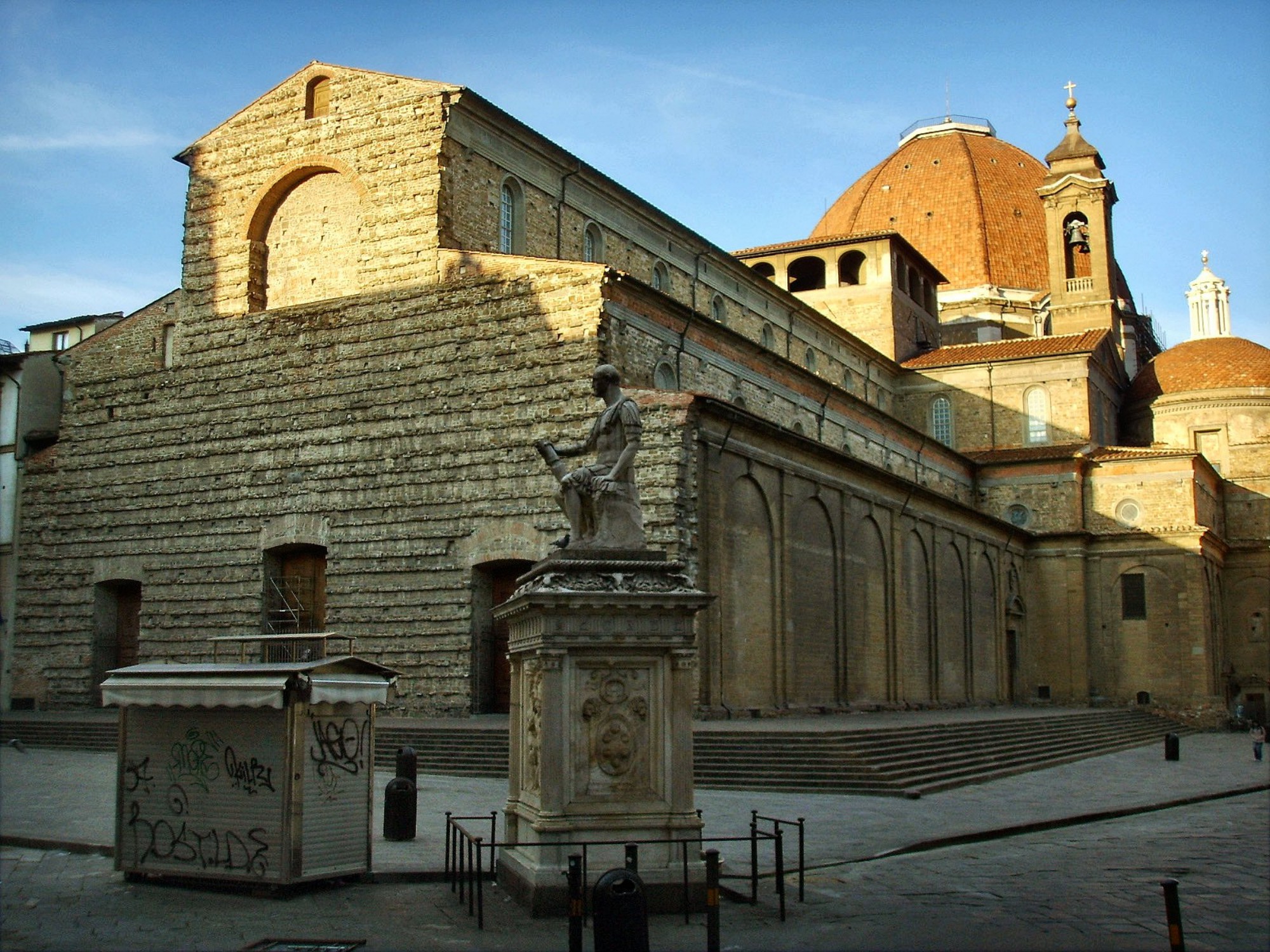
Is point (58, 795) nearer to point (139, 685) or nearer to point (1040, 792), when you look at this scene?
point (139, 685)

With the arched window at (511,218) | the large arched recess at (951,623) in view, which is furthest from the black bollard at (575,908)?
the large arched recess at (951,623)

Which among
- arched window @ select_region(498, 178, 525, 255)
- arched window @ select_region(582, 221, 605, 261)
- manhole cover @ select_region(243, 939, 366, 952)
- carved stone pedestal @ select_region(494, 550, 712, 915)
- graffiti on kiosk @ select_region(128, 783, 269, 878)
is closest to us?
manhole cover @ select_region(243, 939, 366, 952)

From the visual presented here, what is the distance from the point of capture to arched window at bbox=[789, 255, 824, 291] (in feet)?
176

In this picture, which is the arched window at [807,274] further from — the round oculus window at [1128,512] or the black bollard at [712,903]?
the black bollard at [712,903]

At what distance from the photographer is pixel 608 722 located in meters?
10.6

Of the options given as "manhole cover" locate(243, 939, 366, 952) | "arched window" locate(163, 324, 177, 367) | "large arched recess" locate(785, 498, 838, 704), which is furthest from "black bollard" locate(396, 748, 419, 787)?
"arched window" locate(163, 324, 177, 367)

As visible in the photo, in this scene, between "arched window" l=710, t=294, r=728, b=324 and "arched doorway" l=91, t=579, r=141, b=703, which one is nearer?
"arched doorway" l=91, t=579, r=141, b=703

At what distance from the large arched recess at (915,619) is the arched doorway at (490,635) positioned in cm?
1313

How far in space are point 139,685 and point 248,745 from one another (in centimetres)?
114

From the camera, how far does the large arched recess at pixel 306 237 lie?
30.5 meters

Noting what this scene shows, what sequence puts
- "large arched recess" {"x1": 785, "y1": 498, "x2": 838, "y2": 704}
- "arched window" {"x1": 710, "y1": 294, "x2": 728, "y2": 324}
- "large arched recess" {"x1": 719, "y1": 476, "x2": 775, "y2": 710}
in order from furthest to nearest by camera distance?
"arched window" {"x1": 710, "y1": 294, "x2": 728, "y2": 324} < "large arched recess" {"x1": 785, "y1": 498, "x2": 838, "y2": 704} < "large arched recess" {"x1": 719, "y1": 476, "x2": 775, "y2": 710}

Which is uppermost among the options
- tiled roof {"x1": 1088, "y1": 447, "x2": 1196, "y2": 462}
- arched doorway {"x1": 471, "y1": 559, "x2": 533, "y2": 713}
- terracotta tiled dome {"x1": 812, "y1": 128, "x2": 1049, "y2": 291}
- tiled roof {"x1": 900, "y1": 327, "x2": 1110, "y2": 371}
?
terracotta tiled dome {"x1": 812, "y1": 128, "x2": 1049, "y2": 291}

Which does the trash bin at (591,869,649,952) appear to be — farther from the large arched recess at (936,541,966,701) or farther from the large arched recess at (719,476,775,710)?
the large arched recess at (936,541,966,701)

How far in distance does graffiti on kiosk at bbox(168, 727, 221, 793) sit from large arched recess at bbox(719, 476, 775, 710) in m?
16.1
